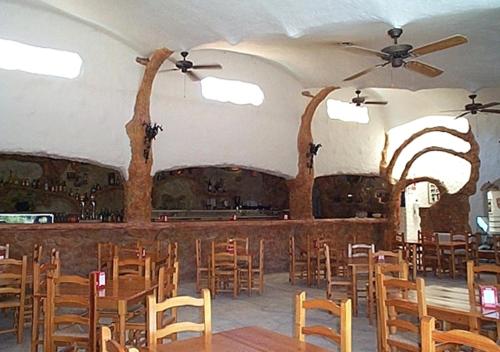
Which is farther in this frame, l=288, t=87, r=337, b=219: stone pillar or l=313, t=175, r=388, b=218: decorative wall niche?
l=313, t=175, r=388, b=218: decorative wall niche

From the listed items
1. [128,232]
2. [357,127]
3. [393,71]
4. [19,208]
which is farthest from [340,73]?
[19,208]

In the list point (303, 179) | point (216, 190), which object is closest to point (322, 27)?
point (303, 179)

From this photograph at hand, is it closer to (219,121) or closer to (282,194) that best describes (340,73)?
(219,121)

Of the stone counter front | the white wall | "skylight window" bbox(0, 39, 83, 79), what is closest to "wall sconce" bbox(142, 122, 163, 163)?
the white wall

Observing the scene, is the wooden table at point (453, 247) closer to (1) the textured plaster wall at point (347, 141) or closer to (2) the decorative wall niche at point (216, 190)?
(1) the textured plaster wall at point (347, 141)

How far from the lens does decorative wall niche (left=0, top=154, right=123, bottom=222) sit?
10.9 meters

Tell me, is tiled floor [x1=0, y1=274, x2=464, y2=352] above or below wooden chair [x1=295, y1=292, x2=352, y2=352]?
below

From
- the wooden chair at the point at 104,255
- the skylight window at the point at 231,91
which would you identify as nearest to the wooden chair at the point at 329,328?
the wooden chair at the point at 104,255

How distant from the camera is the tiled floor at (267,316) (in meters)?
5.04

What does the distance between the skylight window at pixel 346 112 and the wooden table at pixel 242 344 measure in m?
9.93

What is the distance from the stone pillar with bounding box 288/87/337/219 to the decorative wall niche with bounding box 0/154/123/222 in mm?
4163

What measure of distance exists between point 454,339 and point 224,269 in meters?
6.13

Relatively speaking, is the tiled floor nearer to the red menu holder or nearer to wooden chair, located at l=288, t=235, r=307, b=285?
wooden chair, located at l=288, t=235, r=307, b=285

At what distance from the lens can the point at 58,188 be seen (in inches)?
446
